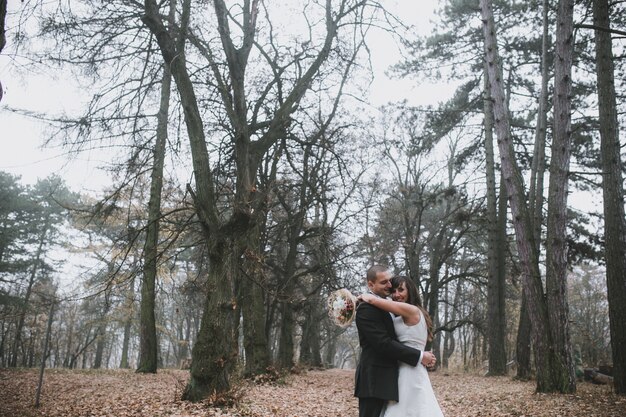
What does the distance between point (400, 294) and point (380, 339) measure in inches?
18.7

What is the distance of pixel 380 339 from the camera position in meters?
3.44

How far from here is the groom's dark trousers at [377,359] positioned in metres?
3.43

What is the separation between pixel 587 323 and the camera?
982 inches

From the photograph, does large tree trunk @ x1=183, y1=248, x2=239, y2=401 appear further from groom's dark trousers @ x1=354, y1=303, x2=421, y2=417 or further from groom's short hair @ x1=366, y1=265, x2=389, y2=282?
groom's dark trousers @ x1=354, y1=303, x2=421, y2=417

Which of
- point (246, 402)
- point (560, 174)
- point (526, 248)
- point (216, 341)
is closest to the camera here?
point (216, 341)

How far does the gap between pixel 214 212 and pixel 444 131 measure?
1284cm

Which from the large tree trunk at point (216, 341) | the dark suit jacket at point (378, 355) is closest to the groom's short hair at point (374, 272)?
the dark suit jacket at point (378, 355)

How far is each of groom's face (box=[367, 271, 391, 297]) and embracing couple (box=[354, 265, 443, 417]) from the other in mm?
13

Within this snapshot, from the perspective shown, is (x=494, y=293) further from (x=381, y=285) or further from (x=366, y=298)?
(x=366, y=298)

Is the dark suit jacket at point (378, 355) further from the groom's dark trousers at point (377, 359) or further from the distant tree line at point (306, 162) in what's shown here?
the distant tree line at point (306, 162)

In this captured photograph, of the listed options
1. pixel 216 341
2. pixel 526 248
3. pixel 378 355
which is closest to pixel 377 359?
pixel 378 355

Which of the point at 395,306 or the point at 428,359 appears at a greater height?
the point at 395,306

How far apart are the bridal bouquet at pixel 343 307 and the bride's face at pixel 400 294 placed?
1.14 ft

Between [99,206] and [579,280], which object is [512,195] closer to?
[99,206]
